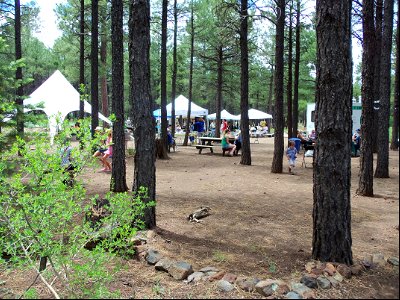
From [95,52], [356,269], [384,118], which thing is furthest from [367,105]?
[95,52]

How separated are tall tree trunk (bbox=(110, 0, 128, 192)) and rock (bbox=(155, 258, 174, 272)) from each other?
13.5 ft

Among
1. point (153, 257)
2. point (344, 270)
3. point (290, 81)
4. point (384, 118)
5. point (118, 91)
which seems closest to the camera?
point (344, 270)

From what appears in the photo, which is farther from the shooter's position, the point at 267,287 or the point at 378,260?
the point at 378,260

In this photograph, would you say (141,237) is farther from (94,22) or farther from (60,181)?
(94,22)

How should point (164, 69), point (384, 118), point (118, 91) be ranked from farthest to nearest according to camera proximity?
point (164, 69), point (384, 118), point (118, 91)

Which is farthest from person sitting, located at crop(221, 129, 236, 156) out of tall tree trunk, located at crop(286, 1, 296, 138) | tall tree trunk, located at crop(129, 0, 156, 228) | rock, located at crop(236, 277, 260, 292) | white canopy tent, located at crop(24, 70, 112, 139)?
rock, located at crop(236, 277, 260, 292)

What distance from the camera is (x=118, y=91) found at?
27.0ft

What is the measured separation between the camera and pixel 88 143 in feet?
12.3

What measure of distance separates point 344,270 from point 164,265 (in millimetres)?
1843

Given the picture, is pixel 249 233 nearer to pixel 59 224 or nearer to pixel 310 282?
pixel 310 282

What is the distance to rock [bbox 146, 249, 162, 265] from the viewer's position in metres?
4.25

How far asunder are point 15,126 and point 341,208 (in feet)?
16.4

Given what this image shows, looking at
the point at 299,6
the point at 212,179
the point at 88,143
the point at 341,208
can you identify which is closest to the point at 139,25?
the point at 88,143

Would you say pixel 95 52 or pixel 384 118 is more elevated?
pixel 95 52
